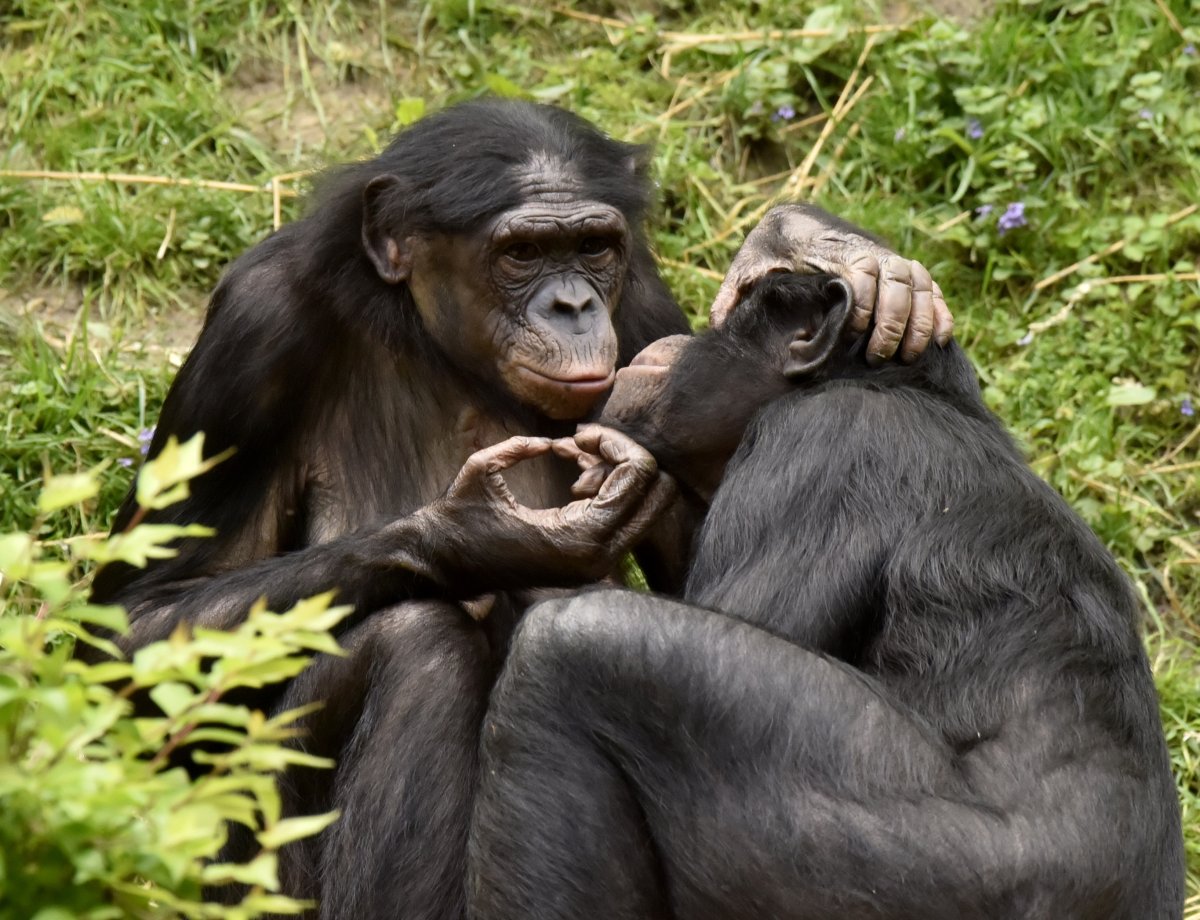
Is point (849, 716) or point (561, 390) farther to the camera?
point (561, 390)

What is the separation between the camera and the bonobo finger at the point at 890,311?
17.7ft

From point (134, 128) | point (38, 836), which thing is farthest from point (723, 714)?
point (134, 128)

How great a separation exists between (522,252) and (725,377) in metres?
0.79

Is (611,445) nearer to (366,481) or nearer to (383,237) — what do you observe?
(366,481)

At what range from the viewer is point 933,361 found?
5.46 meters

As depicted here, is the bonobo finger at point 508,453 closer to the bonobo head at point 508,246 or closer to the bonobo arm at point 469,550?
the bonobo arm at point 469,550

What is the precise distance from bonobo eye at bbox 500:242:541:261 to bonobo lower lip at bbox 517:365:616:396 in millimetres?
418

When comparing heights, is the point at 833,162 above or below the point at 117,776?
below

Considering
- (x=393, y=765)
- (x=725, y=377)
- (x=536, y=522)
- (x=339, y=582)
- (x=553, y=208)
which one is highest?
(x=553, y=208)

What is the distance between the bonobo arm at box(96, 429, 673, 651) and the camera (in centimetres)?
529

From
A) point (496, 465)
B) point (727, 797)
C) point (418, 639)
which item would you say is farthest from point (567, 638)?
point (496, 465)

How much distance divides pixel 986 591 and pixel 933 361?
3.01ft

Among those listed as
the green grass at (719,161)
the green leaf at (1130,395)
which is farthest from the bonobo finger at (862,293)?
the green leaf at (1130,395)

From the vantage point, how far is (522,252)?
586cm
